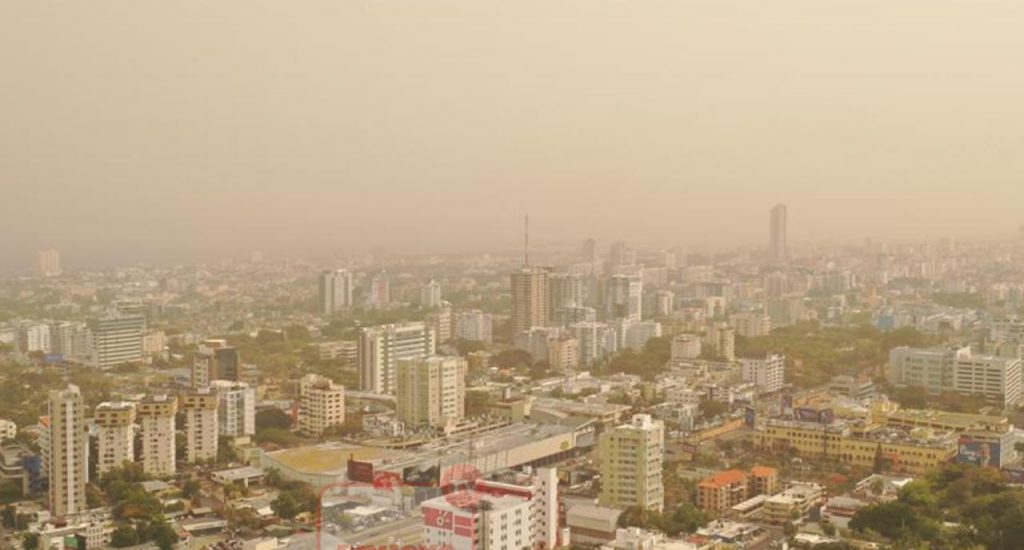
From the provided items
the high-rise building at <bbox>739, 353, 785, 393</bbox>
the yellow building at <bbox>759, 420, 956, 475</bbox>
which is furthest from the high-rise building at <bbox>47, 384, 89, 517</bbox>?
the high-rise building at <bbox>739, 353, 785, 393</bbox>

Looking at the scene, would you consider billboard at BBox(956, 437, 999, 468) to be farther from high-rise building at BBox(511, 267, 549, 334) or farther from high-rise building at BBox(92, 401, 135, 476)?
high-rise building at BBox(511, 267, 549, 334)

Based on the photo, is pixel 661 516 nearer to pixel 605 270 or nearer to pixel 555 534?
pixel 555 534

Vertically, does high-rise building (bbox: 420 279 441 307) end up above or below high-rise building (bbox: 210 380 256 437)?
above

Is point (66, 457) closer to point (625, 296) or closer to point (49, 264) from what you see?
point (49, 264)

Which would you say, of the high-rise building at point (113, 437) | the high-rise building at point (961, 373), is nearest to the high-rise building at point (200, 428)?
the high-rise building at point (113, 437)

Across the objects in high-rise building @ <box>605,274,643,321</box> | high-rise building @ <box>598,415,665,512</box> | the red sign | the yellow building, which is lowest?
the yellow building

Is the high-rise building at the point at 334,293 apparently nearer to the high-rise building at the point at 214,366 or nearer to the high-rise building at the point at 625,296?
the high-rise building at the point at 625,296

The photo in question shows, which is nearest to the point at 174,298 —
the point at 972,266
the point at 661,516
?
the point at 661,516
